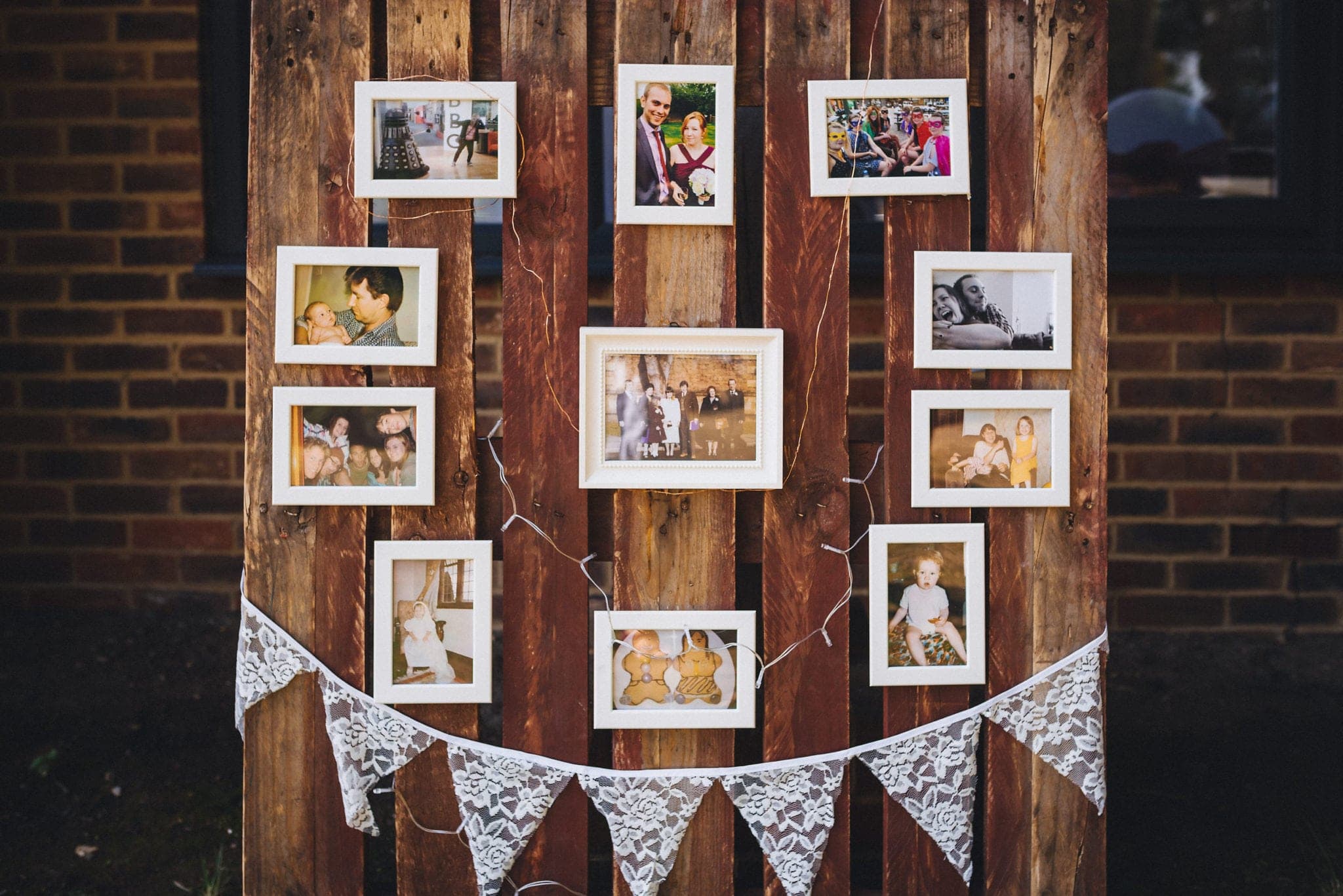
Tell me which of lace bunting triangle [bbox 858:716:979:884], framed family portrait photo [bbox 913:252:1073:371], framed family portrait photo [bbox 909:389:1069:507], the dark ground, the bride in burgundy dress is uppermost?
the bride in burgundy dress

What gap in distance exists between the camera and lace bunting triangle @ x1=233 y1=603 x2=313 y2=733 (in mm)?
1608

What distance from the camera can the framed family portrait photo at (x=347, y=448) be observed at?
1576 mm

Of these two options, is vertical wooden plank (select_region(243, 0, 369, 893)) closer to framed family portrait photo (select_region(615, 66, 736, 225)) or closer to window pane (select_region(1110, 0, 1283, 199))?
framed family portrait photo (select_region(615, 66, 736, 225))

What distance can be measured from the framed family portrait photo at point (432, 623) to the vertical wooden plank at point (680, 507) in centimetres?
22

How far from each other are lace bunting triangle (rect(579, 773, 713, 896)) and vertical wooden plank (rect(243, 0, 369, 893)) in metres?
0.45

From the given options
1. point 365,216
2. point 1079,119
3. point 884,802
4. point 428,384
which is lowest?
point 884,802

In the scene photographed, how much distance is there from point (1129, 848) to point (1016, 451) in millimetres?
1052

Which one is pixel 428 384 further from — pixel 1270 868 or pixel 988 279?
pixel 1270 868

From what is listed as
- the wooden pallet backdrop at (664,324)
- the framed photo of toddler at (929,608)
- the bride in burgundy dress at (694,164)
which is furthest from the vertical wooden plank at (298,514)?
the framed photo of toddler at (929,608)

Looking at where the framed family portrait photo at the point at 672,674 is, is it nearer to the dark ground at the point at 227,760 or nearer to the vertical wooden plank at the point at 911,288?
the vertical wooden plank at the point at 911,288

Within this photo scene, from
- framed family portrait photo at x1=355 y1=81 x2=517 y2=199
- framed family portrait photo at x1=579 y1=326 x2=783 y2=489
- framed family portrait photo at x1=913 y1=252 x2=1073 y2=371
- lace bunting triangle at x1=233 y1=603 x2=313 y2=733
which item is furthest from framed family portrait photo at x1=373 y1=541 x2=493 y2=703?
framed family portrait photo at x1=913 y1=252 x2=1073 y2=371

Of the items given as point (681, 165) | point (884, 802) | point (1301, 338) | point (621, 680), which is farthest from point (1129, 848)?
point (681, 165)

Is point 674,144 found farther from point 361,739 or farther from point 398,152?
point 361,739

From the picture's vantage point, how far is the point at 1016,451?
161 cm
